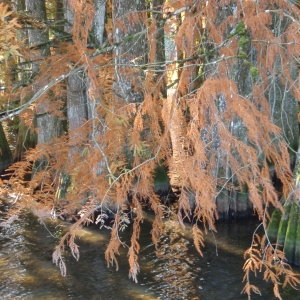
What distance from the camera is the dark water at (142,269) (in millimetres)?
6254

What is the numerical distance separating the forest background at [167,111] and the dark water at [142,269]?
11.2 inches

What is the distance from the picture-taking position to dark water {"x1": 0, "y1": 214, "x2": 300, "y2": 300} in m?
6.25

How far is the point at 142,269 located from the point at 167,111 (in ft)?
11.0

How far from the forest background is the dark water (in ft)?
0.93

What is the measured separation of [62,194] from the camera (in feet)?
29.8

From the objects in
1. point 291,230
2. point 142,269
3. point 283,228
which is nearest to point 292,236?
point 291,230

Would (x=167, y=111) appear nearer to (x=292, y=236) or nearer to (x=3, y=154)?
(x=292, y=236)

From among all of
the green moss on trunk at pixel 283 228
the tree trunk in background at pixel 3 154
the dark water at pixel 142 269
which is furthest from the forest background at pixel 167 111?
the tree trunk in background at pixel 3 154

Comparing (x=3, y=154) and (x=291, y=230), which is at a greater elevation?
(x=3, y=154)

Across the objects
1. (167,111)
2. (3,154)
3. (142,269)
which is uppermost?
(167,111)

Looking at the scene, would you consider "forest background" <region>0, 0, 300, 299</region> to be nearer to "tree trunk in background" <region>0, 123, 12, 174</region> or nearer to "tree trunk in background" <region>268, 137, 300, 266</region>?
"tree trunk in background" <region>268, 137, 300, 266</region>

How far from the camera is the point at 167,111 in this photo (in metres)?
4.21

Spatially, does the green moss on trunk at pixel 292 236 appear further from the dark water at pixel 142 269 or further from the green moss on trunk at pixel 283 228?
the dark water at pixel 142 269

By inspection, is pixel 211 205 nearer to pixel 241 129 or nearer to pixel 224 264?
pixel 224 264
